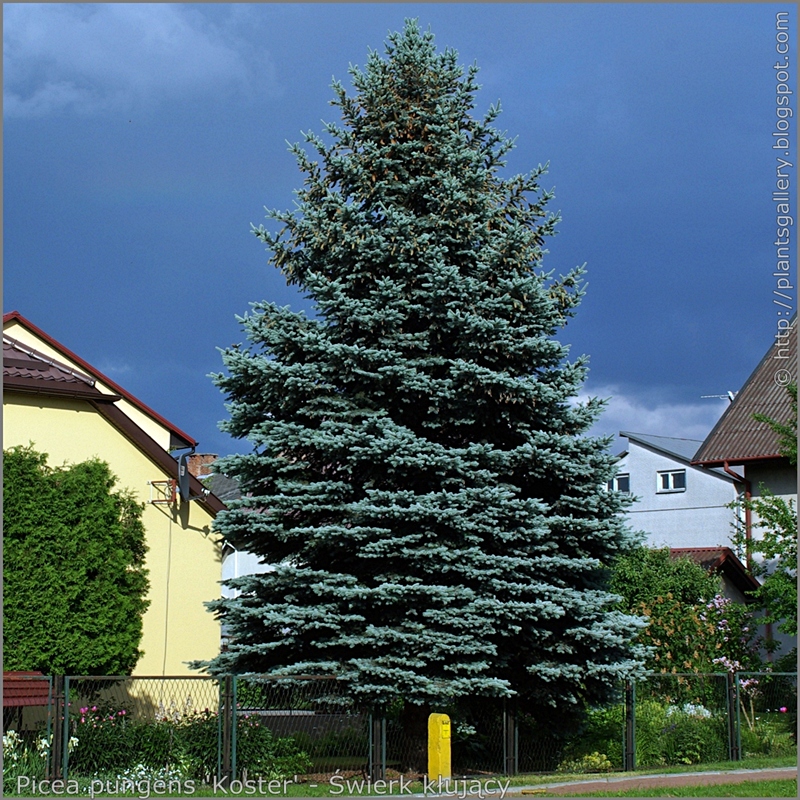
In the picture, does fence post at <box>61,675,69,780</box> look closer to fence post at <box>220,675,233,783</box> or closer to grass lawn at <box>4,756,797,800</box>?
grass lawn at <box>4,756,797,800</box>

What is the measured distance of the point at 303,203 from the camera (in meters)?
15.2

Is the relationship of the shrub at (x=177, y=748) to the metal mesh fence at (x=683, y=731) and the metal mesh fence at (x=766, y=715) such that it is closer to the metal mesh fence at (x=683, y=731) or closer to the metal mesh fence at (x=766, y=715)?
the metal mesh fence at (x=683, y=731)

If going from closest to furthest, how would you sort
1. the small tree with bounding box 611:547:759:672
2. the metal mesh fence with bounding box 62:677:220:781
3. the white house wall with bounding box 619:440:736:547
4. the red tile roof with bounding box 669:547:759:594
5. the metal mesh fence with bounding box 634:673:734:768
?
the metal mesh fence with bounding box 62:677:220:781
the metal mesh fence with bounding box 634:673:734:768
the small tree with bounding box 611:547:759:672
the red tile roof with bounding box 669:547:759:594
the white house wall with bounding box 619:440:736:547

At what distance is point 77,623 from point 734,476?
1730 cm

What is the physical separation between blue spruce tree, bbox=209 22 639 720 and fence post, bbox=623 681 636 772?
73 centimetres

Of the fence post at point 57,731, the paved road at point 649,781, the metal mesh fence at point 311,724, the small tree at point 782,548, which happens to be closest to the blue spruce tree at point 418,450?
the metal mesh fence at point 311,724

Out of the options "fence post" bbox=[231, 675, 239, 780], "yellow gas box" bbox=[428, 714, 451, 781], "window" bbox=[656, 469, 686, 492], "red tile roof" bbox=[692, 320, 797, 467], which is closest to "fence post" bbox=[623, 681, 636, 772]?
"yellow gas box" bbox=[428, 714, 451, 781]

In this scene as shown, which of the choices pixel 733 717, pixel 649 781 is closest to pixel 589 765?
pixel 649 781

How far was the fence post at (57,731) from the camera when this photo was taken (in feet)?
38.8

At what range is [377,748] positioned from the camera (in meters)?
12.6

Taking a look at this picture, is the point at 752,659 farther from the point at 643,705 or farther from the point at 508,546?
the point at 508,546

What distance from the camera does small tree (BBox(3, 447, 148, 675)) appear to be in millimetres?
14844

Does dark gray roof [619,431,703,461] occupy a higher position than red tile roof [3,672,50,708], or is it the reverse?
dark gray roof [619,431,703,461]

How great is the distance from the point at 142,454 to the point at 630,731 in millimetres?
9078
